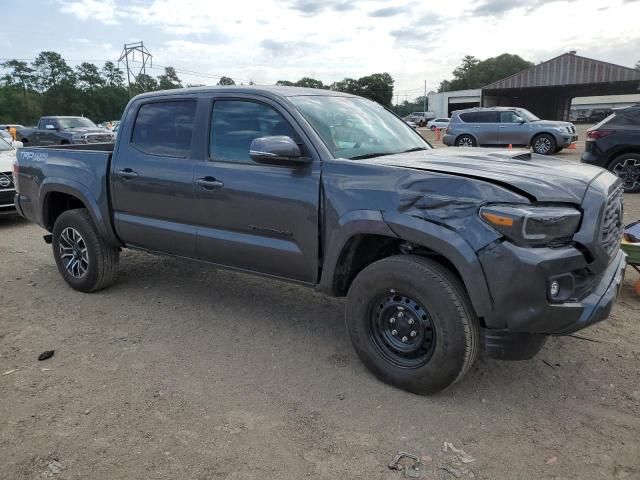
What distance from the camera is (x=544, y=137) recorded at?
59.7 feet

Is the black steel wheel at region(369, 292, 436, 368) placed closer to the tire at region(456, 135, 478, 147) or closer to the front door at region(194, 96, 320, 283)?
the front door at region(194, 96, 320, 283)

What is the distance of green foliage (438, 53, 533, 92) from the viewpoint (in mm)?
103812

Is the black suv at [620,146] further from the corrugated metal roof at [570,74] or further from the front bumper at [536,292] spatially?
the corrugated metal roof at [570,74]

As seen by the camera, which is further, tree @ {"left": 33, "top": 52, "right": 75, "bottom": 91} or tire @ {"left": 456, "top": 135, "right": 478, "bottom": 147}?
tree @ {"left": 33, "top": 52, "right": 75, "bottom": 91}

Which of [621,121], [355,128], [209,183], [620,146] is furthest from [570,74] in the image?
[209,183]

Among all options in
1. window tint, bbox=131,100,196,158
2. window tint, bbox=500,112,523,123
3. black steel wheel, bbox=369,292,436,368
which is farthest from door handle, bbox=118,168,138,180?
window tint, bbox=500,112,523,123

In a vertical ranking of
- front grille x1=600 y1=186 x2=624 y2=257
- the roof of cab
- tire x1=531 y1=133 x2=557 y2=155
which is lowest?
A: tire x1=531 y1=133 x2=557 y2=155

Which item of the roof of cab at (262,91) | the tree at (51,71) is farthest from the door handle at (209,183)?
the tree at (51,71)

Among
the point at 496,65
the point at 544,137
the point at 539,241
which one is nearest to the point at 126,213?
the point at 539,241

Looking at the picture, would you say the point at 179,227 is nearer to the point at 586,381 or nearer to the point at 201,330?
the point at 201,330

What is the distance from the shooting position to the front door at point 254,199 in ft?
11.5

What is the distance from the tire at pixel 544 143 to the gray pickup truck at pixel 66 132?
15.4m

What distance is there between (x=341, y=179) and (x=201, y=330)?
1.85m

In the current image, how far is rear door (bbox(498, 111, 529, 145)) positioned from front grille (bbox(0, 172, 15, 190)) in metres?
15.9
